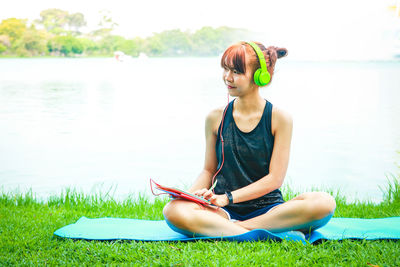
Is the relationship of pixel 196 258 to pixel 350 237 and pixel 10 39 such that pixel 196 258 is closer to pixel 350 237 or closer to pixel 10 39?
pixel 350 237

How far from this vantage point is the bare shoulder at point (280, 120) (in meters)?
3.02

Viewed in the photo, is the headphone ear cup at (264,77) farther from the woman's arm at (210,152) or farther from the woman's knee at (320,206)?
the woman's knee at (320,206)

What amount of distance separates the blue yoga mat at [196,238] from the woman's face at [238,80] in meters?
0.86

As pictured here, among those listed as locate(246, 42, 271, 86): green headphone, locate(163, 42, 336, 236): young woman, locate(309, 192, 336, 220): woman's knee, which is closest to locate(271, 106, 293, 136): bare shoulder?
locate(163, 42, 336, 236): young woman

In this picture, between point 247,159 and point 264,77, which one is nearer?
point 264,77

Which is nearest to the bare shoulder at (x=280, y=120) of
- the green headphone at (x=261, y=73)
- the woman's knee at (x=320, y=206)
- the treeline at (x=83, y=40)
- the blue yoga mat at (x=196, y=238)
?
the green headphone at (x=261, y=73)

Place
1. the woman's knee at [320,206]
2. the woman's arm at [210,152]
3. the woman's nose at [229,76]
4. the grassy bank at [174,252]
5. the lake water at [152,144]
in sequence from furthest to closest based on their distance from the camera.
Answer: the lake water at [152,144] → the woman's arm at [210,152] → the woman's nose at [229,76] → the woman's knee at [320,206] → the grassy bank at [174,252]

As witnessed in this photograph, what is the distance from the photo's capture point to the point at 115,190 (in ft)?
18.6

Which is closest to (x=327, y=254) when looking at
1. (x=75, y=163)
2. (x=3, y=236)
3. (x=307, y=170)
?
(x=3, y=236)

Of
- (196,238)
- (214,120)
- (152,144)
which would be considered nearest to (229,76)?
(214,120)

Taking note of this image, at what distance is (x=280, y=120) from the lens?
3.03 metres

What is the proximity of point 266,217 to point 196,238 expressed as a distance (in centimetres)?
44

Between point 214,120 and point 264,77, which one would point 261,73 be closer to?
point 264,77

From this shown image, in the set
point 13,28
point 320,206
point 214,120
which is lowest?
point 320,206
